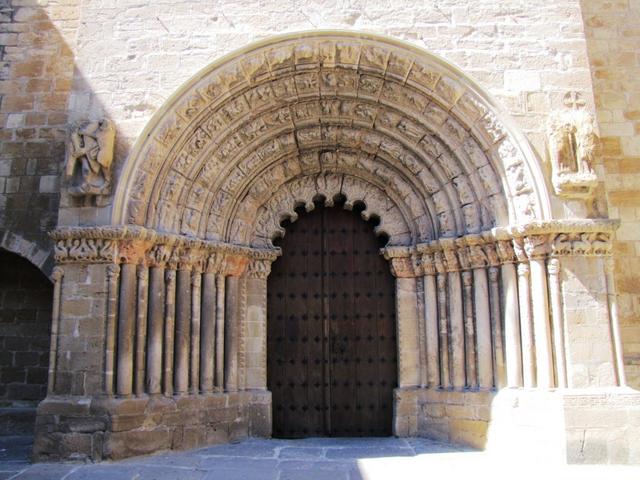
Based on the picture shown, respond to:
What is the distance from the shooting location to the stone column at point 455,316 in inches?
261

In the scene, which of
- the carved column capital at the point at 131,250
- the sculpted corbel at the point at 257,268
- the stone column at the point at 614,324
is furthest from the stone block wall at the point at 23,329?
the stone column at the point at 614,324

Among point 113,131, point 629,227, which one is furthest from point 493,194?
point 113,131

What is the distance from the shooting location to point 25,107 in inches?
321

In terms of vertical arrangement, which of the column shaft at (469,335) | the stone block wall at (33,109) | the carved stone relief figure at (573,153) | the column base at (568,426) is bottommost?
the column base at (568,426)

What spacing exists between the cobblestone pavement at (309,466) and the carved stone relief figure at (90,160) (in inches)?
101

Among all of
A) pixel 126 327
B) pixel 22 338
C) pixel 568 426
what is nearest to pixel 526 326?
pixel 568 426

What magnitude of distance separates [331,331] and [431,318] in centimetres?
118

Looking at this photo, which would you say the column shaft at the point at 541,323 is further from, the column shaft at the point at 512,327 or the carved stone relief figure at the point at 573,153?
the carved stone relief figure at the point at 573,153

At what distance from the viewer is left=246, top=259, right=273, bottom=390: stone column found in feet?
23.3

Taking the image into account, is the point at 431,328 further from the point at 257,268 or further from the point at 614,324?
the point at 257,268

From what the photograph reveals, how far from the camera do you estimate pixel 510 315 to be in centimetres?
622

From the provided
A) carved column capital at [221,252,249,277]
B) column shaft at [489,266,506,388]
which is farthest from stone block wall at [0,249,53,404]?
column shaft at [489,266,506,388]

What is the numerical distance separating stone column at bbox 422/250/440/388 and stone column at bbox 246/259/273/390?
5.91ft

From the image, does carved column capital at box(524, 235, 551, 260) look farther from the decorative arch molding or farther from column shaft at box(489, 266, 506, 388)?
the decorative arch molding
